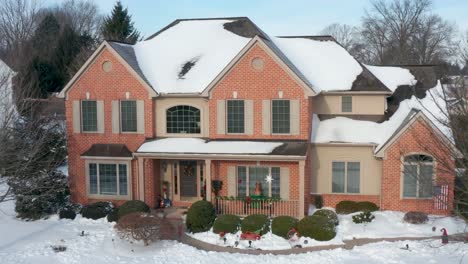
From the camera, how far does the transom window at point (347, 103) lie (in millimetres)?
23688

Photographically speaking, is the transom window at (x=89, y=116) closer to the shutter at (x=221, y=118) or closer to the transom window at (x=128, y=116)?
the transom window at (x=128, y=116)

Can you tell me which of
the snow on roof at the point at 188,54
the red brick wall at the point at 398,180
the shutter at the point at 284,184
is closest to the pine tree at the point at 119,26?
the snow on roof at the point at 188,54

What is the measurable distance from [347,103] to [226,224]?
30.3ft

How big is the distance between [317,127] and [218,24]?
854 cm

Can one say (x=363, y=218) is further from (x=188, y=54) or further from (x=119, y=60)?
(x=119, y=60)

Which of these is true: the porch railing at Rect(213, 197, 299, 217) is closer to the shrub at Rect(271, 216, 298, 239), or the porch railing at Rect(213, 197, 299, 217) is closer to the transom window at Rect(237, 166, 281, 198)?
the transom window at Rect(237, 166, 281, 198)

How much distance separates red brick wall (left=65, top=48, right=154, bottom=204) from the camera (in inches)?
910

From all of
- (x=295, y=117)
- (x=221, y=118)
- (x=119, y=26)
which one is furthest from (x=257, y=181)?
(x=119, y=26)

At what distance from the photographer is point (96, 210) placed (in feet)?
71.6

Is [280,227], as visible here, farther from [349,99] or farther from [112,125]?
[112,125]

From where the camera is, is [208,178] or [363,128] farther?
[363,128]

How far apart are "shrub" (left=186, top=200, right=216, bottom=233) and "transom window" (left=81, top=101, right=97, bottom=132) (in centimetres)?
758

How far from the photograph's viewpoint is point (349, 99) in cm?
2370

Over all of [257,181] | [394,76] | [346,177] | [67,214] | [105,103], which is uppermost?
[394,76]
